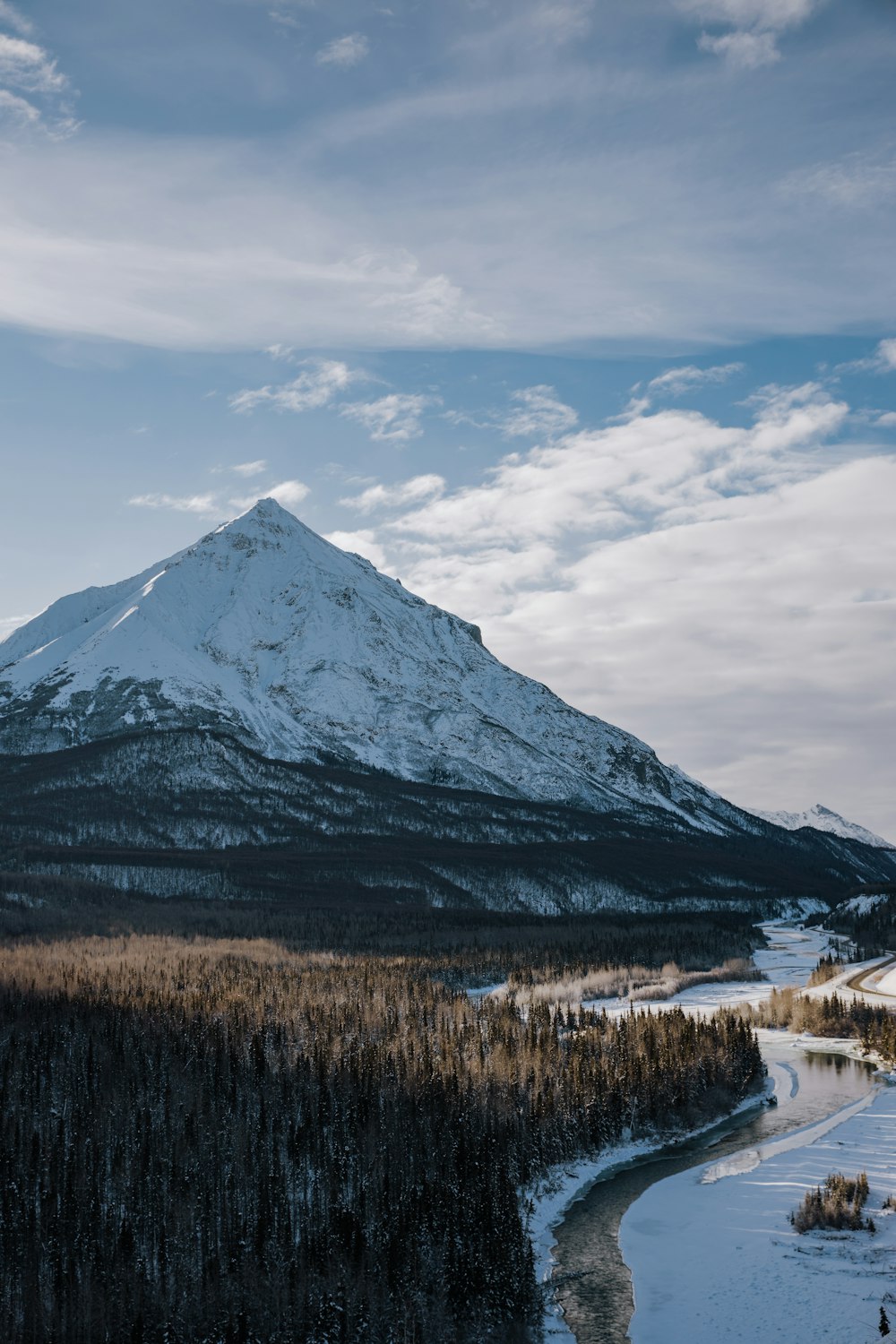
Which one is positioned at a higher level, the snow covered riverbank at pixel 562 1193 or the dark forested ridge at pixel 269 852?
the dark forested ridge at pixel 269 852

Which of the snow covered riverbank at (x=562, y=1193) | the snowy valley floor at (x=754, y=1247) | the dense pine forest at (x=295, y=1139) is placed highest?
the dense pine forest at (x=295, y=1139)

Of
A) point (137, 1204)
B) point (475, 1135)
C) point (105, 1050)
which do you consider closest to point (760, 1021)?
point (475, 1135)

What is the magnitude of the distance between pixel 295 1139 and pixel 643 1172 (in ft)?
30.7

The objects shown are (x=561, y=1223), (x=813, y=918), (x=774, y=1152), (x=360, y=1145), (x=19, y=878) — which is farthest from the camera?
(x=813, y=918)

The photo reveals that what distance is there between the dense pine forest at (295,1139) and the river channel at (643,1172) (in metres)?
1.02

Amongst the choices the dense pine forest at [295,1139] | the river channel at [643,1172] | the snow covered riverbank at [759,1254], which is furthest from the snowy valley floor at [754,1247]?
the dense pine forest at [295,1139]

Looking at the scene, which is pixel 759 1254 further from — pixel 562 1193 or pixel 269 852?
pixel 269 852

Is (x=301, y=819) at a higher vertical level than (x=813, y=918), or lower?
higher

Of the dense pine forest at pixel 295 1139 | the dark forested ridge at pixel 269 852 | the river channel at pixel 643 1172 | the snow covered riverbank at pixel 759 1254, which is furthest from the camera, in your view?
the dark forested ridge at pixel 269 852

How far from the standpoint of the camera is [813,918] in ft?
493

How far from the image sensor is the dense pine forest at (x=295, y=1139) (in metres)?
17.5

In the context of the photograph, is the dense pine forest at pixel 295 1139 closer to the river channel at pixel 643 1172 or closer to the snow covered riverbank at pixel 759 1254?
the river channel at pixel 643 1172

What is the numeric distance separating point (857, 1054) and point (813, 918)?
380ft

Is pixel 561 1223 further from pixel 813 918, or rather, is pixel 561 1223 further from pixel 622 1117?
pixel 813 918
